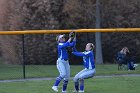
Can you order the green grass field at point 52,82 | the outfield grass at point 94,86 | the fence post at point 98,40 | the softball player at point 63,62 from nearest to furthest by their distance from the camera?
1. the softball player at point 63,62
2. the outfield grass at point 94,86
3. the green grass field at point 52,82
4. the fence post at point 98,40

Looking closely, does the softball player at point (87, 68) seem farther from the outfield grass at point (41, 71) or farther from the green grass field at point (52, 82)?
the outfield grass at point (41, 71)

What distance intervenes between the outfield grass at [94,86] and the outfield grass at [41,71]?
258 cm

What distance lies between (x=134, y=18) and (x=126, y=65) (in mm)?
6953

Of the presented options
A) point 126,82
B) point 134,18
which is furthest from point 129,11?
point 126,82

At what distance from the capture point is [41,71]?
76.7ft

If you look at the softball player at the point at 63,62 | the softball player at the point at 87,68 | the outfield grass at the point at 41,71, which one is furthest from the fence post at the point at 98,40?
the softball player at the point at 87,68

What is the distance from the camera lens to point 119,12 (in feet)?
102

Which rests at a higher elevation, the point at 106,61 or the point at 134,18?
the point at 134,18

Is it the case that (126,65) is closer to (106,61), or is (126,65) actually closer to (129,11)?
(106,61)

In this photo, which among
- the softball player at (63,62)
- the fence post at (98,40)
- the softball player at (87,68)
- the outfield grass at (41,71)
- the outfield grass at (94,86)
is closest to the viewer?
the softball player at (87,68)

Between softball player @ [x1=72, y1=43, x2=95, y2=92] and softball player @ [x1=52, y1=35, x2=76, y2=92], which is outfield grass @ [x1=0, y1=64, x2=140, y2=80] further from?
softball player @ [x1=72, y1=43, x2=95, y2=92]

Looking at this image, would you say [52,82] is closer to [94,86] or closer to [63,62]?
[94,86]

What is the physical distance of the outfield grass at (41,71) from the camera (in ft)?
72.3

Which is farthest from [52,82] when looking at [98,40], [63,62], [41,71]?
[98,40]
